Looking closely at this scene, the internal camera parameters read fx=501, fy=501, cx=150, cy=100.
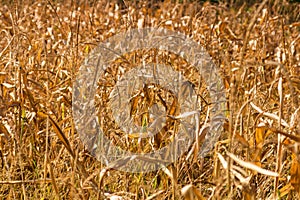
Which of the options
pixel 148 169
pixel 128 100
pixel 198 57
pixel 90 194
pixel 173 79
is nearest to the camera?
pixel 90 194

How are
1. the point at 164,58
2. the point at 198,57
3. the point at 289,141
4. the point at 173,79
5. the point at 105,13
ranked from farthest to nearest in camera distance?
the point at 105,13
the point at 198,57
the point at 164,58
the point at 173,79
the point at 289,141

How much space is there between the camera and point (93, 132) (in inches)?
71.7

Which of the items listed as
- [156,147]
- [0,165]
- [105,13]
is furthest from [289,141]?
[105,13]

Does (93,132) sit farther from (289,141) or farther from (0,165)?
(289,141)

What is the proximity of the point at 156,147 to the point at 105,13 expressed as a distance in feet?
13.3

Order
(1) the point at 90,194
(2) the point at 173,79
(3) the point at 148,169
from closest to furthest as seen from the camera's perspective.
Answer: (1) the point at 90,194 < (3) the point at 148,169 < (2) the point at 173,79

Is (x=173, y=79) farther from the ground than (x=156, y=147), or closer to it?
farther from the ground

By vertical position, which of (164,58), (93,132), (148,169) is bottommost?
(148,169)

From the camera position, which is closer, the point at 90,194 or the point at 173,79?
the point at 90,194

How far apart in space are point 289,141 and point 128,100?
71 cm

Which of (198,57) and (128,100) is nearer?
(128,100)

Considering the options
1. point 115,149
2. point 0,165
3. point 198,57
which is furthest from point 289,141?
point 198,57

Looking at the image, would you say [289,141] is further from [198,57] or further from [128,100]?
[198,57]

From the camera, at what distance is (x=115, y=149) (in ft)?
5.98
